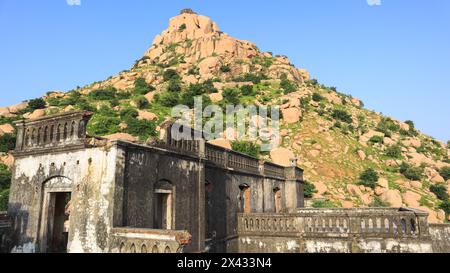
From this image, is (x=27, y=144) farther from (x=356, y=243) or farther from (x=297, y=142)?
(x=297, y=142)

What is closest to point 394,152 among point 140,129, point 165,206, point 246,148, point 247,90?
point 246,148

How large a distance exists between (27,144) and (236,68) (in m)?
55.8

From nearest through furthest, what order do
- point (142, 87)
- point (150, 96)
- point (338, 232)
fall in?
point (338, 232)
point (150, 96)
point (142, 87)

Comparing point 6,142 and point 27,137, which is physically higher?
point 6,142

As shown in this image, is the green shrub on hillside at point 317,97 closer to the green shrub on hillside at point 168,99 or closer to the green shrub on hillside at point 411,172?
the green shrub on hillside at point 411,172

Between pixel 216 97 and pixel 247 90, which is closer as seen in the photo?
pixel 216 97

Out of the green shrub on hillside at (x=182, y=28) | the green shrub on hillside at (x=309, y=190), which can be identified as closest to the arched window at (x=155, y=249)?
the green shrub on hillside at (x=309, y=190)

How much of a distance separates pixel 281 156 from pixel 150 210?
1112 inches

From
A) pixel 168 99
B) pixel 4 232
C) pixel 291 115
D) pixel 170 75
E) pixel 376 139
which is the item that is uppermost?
pixel 170 75

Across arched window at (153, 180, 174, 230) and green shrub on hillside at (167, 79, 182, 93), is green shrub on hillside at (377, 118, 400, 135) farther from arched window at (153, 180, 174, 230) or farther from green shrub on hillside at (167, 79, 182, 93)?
arched window at (153, 180, 174, 230)

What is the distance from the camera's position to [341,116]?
4959cm

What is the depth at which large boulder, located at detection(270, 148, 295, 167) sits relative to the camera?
36338mm

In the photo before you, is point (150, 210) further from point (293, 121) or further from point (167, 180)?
point (293, 121)

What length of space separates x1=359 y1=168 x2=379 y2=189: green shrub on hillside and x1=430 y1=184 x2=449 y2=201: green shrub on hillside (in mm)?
6506
